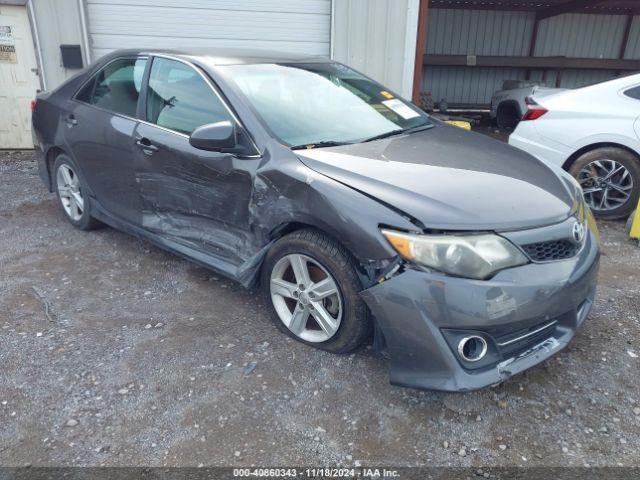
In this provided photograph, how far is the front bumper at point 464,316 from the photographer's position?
2.15 metres

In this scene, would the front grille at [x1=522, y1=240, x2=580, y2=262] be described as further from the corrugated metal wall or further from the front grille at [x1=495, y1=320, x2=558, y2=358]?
the corrugated metal wall

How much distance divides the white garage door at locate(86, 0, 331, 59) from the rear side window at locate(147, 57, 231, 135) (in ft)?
14.7

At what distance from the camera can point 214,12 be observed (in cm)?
761

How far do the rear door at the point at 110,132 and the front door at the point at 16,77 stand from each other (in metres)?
4.03

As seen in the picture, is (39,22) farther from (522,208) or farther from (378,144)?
(522,208)

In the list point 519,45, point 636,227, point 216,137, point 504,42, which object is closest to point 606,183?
point 636,227

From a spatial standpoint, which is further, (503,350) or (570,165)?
(570,165)

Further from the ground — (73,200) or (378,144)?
(378,144)

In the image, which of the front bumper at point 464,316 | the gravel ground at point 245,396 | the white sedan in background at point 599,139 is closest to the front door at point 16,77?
the gravel ground at point 245,396

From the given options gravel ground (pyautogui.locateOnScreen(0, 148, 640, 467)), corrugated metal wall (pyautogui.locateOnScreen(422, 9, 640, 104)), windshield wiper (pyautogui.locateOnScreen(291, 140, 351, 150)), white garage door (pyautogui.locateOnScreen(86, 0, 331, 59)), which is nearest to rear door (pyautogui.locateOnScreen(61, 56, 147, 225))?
gravel ground (pyautogui.locateOnScreen(0, 148, 640, 467))

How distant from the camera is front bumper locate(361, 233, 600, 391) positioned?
2154mm

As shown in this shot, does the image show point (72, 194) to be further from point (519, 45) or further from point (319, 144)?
point (519, 45)

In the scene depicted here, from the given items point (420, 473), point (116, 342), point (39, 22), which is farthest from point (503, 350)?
point (39, 22)

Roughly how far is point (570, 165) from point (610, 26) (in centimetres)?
1357
